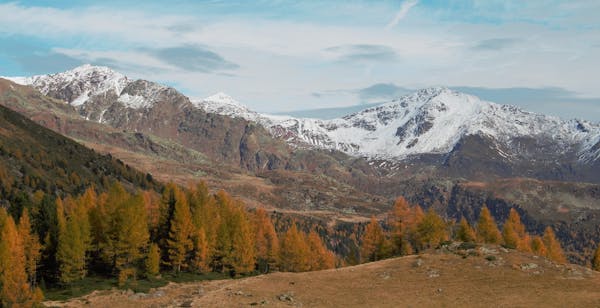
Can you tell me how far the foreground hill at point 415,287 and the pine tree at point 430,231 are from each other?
1031 inches

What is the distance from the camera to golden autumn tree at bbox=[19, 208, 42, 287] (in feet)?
257

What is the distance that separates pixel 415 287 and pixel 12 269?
51330mm

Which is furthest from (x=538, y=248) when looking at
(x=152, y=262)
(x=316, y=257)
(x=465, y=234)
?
(x=152, y=262)

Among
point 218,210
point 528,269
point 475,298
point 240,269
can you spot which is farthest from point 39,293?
point 528,269

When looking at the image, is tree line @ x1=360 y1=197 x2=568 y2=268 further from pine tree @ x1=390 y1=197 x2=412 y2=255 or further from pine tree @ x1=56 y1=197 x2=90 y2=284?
pine tree @ x1=56 y1=197 x2=90 y2=284

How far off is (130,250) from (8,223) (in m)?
18.1

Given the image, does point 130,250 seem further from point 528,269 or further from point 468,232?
point 468,232

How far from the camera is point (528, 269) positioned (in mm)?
70125

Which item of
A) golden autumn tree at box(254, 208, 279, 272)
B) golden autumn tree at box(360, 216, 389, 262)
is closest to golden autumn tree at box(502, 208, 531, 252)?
golden autumn tree at box(360, 216, 389, 262)

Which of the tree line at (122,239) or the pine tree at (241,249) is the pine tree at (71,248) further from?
the pine tree at (241,249)

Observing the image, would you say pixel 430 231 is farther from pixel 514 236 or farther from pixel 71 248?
pixel 71 248

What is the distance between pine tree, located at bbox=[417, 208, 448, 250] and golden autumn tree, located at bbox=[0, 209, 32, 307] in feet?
237

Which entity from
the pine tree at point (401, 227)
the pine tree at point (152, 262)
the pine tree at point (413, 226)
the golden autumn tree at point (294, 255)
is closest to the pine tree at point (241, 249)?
the pine tree at point (152, 262)

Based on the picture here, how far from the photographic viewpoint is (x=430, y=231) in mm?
109875
